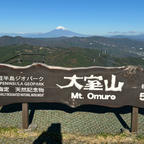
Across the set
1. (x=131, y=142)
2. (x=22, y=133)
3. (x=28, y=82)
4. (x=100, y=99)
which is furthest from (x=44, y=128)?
(x=131, y=142)

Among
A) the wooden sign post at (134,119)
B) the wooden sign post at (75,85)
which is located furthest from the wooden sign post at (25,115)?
the wooden sign post at (134,119)

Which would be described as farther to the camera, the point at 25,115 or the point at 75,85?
the point at 25,115

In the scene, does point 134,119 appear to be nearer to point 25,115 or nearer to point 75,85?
point 75,85

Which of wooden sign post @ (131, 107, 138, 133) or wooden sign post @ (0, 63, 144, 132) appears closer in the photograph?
wooden sign post @ (0, 63, 144, 132)

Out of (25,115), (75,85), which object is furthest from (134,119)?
(25,115)

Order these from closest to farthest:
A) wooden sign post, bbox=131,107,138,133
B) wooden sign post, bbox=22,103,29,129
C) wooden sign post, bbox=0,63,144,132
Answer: wooden sign post, bbox=0,63,144,132, wooden sign post, bbox=131,107,138,133, wooden sign post, bbox=22,103,29,129

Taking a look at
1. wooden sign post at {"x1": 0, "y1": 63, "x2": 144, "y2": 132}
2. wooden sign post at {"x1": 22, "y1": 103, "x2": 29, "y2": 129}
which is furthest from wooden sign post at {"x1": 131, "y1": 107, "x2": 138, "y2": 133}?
wooden sign post at {"x1": 22, "y1": 103, "x2": 29, "y2": 129}

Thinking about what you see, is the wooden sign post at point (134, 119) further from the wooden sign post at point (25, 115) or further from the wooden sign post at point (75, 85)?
the wooden sign post at point (25, 115)

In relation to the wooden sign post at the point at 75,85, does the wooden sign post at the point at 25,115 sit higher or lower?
lower

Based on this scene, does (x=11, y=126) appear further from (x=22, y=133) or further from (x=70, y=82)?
(x=70, y=82)

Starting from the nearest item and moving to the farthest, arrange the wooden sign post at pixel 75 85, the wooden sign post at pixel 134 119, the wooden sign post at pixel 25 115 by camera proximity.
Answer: the wooden sign post at pixel 75 85 → the wooden sign post at pixel 134 119 → the wooden sign post at pixel 25 115

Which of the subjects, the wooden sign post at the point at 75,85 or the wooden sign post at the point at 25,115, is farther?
the wooden sign post at the point at 25,115

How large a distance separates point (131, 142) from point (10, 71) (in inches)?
182

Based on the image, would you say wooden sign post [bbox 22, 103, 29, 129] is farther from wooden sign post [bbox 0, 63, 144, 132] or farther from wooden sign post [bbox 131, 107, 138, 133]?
wooden sign post [bbox 131, 107, 138, 133]
